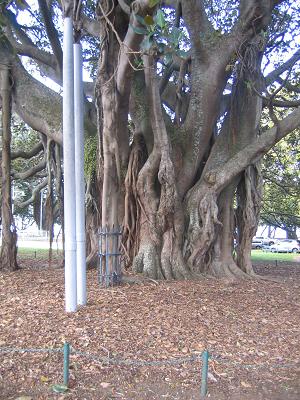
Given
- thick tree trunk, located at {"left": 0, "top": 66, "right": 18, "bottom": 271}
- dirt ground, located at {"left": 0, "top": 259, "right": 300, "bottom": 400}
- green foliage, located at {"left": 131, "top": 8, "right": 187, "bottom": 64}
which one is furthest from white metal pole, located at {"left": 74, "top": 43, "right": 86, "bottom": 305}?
thick tree trunk, located at {"left": 0, "top": 66, "right": 18, "bottom": 271}

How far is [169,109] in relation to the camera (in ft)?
39.9

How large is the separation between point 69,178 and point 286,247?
36.8 meters

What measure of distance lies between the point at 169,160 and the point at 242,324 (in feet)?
10.6

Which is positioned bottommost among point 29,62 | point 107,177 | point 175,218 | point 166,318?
point 166,318

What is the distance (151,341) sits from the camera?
5.05 m

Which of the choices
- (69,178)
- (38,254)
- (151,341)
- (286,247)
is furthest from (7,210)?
(286,247)

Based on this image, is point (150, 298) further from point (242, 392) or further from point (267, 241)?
point (267, 241)

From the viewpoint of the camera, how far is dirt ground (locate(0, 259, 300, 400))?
4.17 metres

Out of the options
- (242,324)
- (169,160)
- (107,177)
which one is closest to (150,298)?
(242,324)

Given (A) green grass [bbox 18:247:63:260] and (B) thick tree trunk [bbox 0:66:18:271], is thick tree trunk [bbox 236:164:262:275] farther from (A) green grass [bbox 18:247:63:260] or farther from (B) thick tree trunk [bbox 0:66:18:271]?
(A) green grass [bbox 18:247:63:260]

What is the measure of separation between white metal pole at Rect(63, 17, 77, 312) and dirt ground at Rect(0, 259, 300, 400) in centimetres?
34

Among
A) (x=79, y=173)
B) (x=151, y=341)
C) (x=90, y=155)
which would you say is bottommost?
(x=151, y=341)

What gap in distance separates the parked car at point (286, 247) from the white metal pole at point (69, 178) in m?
35.9

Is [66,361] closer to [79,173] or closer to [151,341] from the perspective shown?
[151,341]
